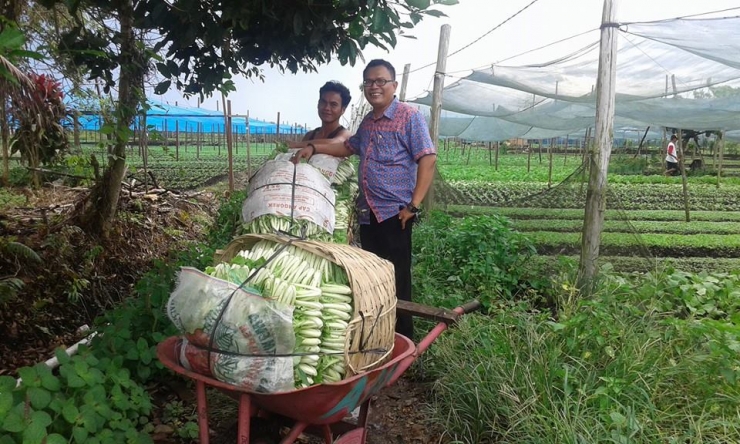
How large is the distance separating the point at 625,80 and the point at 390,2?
4.38m

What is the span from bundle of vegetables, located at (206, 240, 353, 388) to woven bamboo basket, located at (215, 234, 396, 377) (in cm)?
4

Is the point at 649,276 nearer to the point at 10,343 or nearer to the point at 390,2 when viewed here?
the point at 390,2

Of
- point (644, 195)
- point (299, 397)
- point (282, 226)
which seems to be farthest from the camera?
point (644, 195)

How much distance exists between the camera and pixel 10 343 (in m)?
4.15

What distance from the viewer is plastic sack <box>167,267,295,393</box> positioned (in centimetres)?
168

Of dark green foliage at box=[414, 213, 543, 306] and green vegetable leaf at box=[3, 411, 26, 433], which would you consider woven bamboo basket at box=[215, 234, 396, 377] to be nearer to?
green vegetable leaf at box=[3, 411, 26, 433]

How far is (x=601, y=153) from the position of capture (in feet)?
13.9

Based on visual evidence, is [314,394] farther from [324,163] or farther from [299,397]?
[324,163]

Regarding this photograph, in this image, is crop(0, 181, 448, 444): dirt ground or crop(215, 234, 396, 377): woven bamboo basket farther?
crop(0, 181, 448, 444): dirt ground

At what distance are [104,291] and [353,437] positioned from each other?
12.3ft

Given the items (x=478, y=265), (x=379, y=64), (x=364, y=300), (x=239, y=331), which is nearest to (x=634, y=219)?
(x=478, y=265)

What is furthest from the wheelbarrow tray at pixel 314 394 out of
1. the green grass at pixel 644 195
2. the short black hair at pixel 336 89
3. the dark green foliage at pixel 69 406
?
the green grass at pixel 644 195

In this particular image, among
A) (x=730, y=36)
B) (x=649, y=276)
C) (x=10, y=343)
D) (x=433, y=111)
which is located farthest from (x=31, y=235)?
(x=730, y=36)

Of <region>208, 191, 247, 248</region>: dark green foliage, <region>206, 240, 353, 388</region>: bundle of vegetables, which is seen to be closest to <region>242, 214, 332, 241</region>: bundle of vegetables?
<region>206, 240, 353, 388</region>: bundle of vegetables
